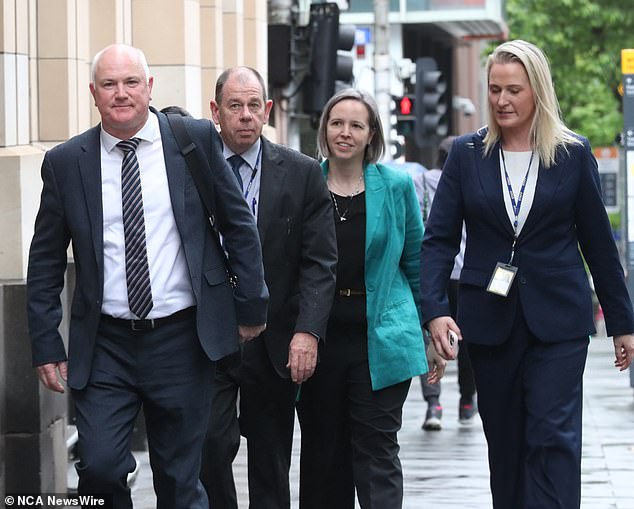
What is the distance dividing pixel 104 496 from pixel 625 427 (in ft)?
21.8

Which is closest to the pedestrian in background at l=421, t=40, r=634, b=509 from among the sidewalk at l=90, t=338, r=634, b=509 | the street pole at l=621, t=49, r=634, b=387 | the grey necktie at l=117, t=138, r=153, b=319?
the grey necktie at l=117, t=138, r=153, b=319

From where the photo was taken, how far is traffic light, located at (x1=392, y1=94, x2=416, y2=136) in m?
24.4

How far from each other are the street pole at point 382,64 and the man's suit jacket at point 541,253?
53.5 feet

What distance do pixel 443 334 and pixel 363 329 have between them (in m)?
0.63

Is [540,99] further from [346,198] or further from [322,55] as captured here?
[322,55]

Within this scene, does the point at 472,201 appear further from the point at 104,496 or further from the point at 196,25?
the point at 196,25

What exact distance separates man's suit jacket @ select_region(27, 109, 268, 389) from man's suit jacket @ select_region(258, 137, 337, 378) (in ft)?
2.12

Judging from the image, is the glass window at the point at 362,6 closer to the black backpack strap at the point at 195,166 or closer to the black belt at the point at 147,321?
the black backpack strap at the point at 195,166

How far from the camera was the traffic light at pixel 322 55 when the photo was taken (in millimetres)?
18156

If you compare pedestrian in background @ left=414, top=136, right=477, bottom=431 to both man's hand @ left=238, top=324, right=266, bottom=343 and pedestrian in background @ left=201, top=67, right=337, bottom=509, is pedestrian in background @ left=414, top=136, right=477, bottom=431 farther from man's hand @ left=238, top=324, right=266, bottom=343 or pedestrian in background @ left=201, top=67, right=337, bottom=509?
man's hand @ left=238, top=324, right=266, bottom=343

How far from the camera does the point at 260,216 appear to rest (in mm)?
6434

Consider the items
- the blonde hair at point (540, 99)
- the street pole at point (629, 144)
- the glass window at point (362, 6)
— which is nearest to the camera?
the blonde hair at point (540, 99)

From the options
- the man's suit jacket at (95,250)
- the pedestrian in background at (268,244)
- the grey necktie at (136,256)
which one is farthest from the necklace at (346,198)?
the grey necktie at (136,256)

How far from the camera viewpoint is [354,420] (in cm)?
672
